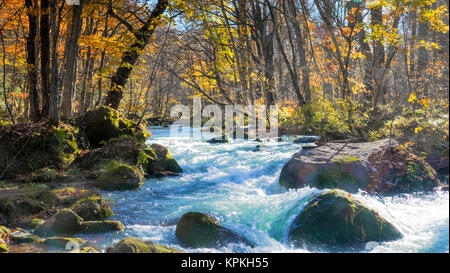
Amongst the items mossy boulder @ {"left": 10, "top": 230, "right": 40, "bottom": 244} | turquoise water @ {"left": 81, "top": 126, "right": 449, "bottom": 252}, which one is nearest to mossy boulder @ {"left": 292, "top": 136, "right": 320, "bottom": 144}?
turquoise water @ {"left": 81, "top": 126, "right": 449, "bottom": 252}

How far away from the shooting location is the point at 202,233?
3994 millimetres

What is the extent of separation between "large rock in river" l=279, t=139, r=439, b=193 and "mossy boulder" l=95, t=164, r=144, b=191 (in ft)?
11.2

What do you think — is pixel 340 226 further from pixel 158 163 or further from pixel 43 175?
pixel 43 175

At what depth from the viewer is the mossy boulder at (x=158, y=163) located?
8445 millimetres

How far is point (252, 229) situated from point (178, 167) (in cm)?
478

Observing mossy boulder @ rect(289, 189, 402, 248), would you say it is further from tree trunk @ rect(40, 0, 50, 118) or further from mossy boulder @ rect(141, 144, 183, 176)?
Result: tree trunk @ rect(40, 0, 50, 118)

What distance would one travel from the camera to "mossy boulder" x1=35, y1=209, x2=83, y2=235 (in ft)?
13.7

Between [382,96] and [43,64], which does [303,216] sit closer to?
[43,64]

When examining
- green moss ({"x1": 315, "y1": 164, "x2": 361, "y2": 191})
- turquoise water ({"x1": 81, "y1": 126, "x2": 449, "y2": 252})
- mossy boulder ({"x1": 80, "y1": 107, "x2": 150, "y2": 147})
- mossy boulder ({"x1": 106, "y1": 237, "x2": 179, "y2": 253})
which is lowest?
turquoise water ({"x1": 81, "y1": 126, "x2": 449, "y2": 252})

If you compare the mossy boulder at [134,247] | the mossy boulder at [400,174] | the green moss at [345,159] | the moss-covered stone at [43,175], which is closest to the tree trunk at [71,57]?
the moss-covered stone at [43,175]

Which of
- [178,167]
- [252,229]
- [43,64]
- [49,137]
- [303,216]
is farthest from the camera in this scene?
[178,167]

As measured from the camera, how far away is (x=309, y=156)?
6.63 metres

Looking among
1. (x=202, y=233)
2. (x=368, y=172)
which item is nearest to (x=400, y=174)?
(x=368, y=172)
